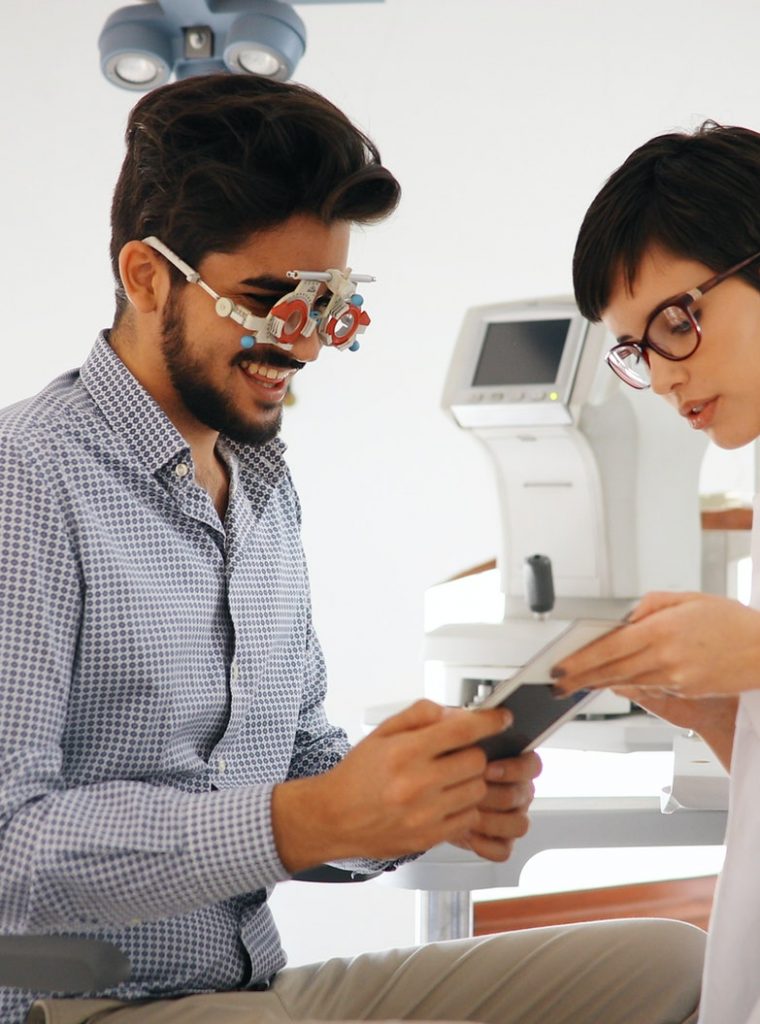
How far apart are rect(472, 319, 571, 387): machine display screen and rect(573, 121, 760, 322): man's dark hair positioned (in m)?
0.92

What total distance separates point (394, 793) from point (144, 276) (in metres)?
0.78

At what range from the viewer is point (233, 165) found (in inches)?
60.1

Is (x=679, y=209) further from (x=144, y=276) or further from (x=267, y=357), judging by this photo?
(x=144, y=276)

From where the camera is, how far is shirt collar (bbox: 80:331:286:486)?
1481mm

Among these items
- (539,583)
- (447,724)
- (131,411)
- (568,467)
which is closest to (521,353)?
(568,467)

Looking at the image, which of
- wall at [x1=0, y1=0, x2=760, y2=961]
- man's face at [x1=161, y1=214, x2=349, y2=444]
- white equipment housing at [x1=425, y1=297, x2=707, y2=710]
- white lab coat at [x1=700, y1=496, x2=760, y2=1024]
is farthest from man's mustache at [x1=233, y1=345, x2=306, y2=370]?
wall at [x1=0, y1=0, x2=760, y2=961]

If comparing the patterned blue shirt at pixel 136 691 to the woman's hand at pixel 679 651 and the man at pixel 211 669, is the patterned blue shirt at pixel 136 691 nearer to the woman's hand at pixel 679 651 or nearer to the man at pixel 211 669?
the man at pixel 211 669

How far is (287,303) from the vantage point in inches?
60.5

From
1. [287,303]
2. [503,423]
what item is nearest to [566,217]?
[503,423]

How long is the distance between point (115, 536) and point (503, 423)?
3.74 feet

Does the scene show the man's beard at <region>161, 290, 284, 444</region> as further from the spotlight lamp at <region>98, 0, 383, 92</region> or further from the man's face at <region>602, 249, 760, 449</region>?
the spotlight lamp at <region>98, 0, 383, 92</region>

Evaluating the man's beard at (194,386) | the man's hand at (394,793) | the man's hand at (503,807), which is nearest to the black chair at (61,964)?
the man's hand at (394,793)

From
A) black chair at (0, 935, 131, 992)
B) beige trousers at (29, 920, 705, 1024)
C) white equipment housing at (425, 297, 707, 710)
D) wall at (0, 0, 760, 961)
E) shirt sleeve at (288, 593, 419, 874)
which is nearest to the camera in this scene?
black chair at (0, 935, 131, 992)

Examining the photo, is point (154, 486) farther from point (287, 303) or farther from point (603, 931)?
point (603, 931)
